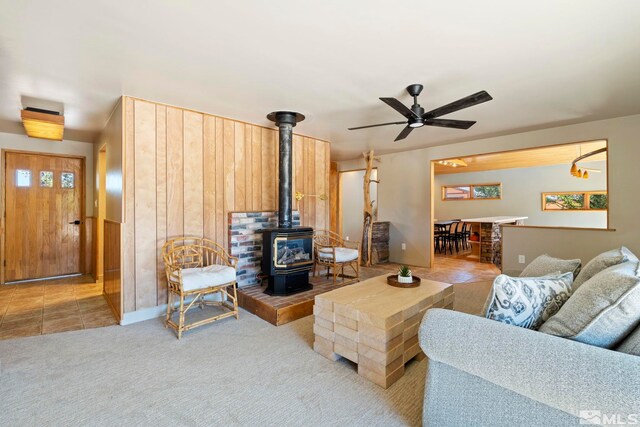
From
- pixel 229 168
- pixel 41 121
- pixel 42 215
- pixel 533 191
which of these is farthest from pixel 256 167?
pixel 533 191

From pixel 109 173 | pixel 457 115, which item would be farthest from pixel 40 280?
pixel 457 115

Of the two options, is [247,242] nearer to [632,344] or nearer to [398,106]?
[398,106]

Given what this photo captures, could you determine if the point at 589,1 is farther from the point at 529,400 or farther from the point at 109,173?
the point at 109,173

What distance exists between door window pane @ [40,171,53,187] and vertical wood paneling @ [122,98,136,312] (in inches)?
116

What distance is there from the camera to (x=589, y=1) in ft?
5.53

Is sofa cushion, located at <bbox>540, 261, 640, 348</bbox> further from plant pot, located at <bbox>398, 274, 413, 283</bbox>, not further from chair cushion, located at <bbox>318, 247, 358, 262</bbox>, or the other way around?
chair cushion, located at <bbox>318, 247, 358, 262</bbox>

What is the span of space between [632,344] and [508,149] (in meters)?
4.37

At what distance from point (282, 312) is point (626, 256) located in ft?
8.43

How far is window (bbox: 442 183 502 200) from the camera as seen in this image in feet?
28.9

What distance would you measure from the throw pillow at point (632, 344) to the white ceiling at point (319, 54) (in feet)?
5.71

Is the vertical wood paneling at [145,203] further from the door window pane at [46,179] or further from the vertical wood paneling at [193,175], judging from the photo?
the door window pane at [46,179]

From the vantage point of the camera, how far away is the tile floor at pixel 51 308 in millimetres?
2912

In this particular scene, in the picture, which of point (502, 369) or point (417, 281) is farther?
point (417, 281)

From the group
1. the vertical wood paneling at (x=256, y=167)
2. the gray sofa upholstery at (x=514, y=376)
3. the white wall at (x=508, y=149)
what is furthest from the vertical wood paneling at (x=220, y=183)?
the white wall at (x=508, y=149)
